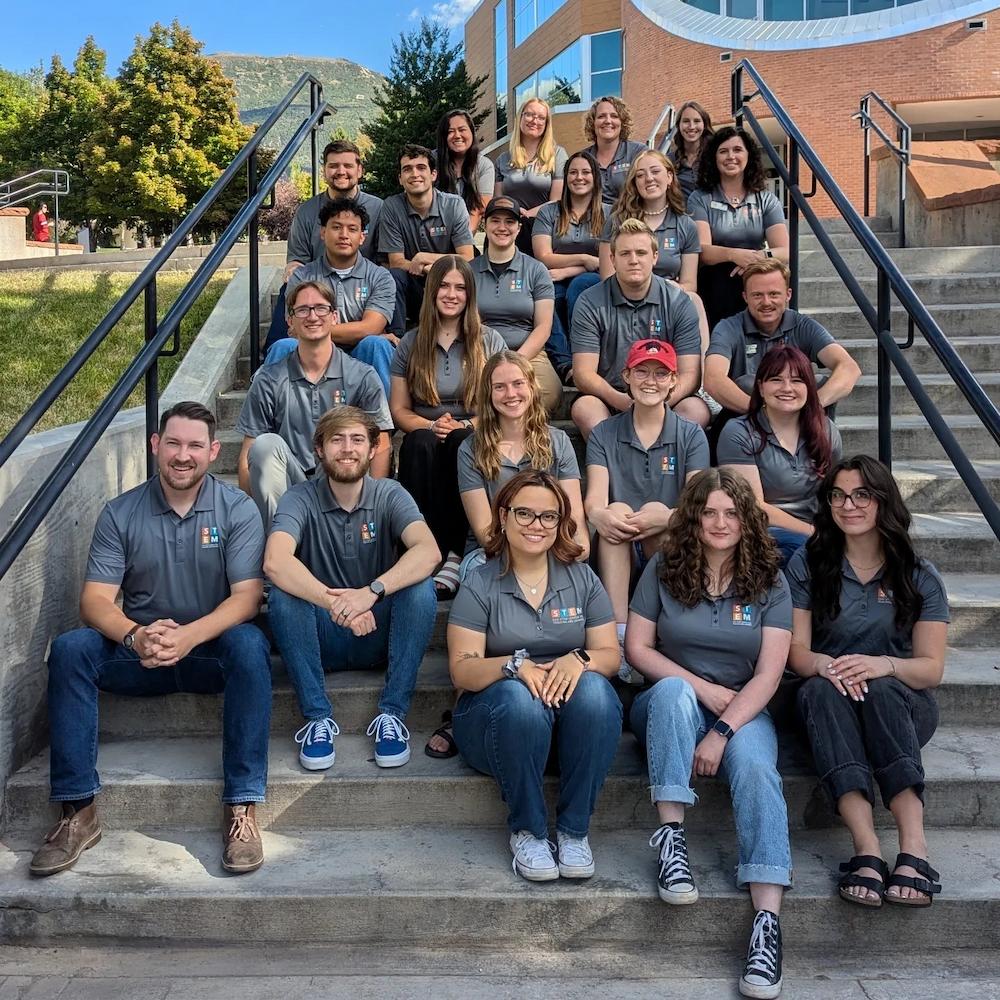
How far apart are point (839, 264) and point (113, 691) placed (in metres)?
3.35

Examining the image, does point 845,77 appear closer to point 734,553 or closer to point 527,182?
point 527,182

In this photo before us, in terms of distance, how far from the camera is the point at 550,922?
278cm

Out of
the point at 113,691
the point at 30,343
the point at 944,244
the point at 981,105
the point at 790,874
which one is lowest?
the point at 790,874

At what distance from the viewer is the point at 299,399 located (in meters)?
4.23

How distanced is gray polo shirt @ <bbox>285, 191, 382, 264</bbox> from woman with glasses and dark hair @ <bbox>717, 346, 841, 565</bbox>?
287 cm

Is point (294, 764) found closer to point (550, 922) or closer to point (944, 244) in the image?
point (550, 922)

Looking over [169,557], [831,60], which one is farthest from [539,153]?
[831,60]

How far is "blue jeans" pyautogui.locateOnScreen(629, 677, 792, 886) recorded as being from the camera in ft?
9.06

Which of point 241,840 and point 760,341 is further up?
point 760,341

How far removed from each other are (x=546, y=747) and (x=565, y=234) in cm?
363

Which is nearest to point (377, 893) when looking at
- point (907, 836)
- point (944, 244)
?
point (907, 836)

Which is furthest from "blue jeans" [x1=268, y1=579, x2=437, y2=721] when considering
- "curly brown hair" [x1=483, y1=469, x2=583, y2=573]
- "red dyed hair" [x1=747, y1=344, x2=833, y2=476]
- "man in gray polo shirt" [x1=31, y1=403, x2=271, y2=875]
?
"red dyed hair" [x1=747, y1=344, x2=833, y2=476]

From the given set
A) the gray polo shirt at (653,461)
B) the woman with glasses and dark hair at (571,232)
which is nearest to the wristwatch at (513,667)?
the gray polo shirt at (653,461)

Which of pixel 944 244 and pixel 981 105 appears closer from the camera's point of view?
pixel 944 244
